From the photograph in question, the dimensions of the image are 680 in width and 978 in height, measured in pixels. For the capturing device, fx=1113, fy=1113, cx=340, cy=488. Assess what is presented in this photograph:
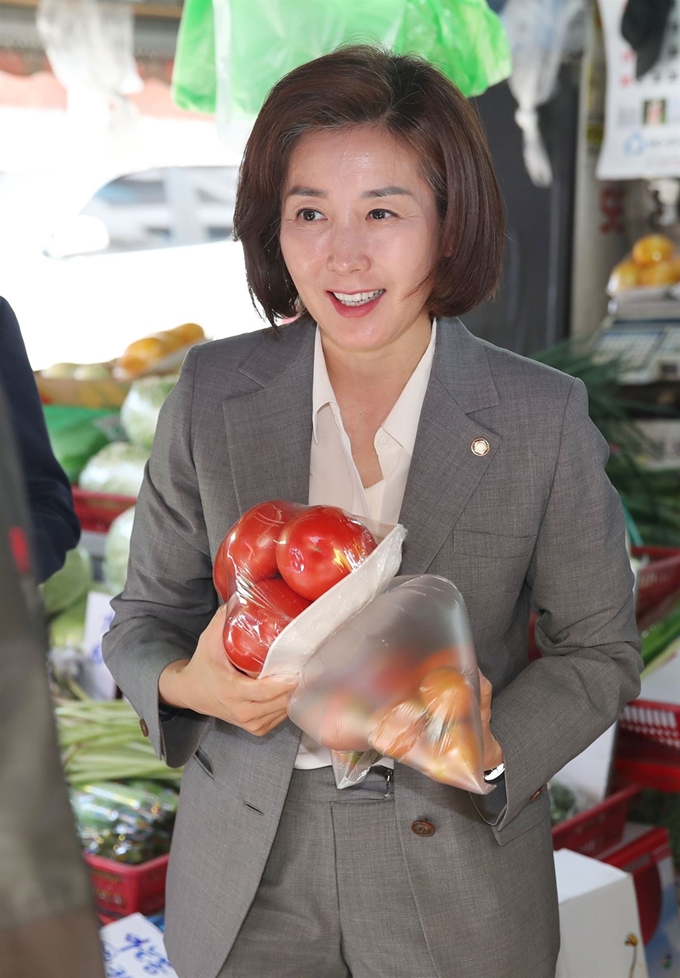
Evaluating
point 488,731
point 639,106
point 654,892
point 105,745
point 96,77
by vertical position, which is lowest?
point 654,892

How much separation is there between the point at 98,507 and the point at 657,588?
167 centimetres

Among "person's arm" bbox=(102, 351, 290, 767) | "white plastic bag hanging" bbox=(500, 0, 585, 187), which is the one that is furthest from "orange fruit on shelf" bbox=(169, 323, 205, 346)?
"person's arm" bbox=(102, 351, 290, 767)

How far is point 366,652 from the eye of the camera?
3.78 feet

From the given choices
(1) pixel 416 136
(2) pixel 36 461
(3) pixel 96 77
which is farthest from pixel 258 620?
(3) pixel 96 77

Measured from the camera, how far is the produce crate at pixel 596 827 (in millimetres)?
2373

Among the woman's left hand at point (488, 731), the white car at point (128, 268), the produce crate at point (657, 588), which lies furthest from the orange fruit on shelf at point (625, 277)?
the woman's left hand at point (488, 731)

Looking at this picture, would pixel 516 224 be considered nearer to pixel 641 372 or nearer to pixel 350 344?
pixel 641 372

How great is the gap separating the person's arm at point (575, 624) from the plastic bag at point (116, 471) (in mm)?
2095

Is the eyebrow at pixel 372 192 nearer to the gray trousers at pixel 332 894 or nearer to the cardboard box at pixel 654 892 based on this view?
the gray trousers at pixel 332 894

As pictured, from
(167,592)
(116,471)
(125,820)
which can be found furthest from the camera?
(116,471)

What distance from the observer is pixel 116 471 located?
3412 millimetres

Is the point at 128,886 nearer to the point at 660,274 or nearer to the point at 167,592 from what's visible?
the point at 167,592

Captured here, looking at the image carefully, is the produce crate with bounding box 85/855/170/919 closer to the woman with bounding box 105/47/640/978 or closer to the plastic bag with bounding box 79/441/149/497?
the woman with bounding box 105/47/640/978

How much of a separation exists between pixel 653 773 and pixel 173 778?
111 cm
